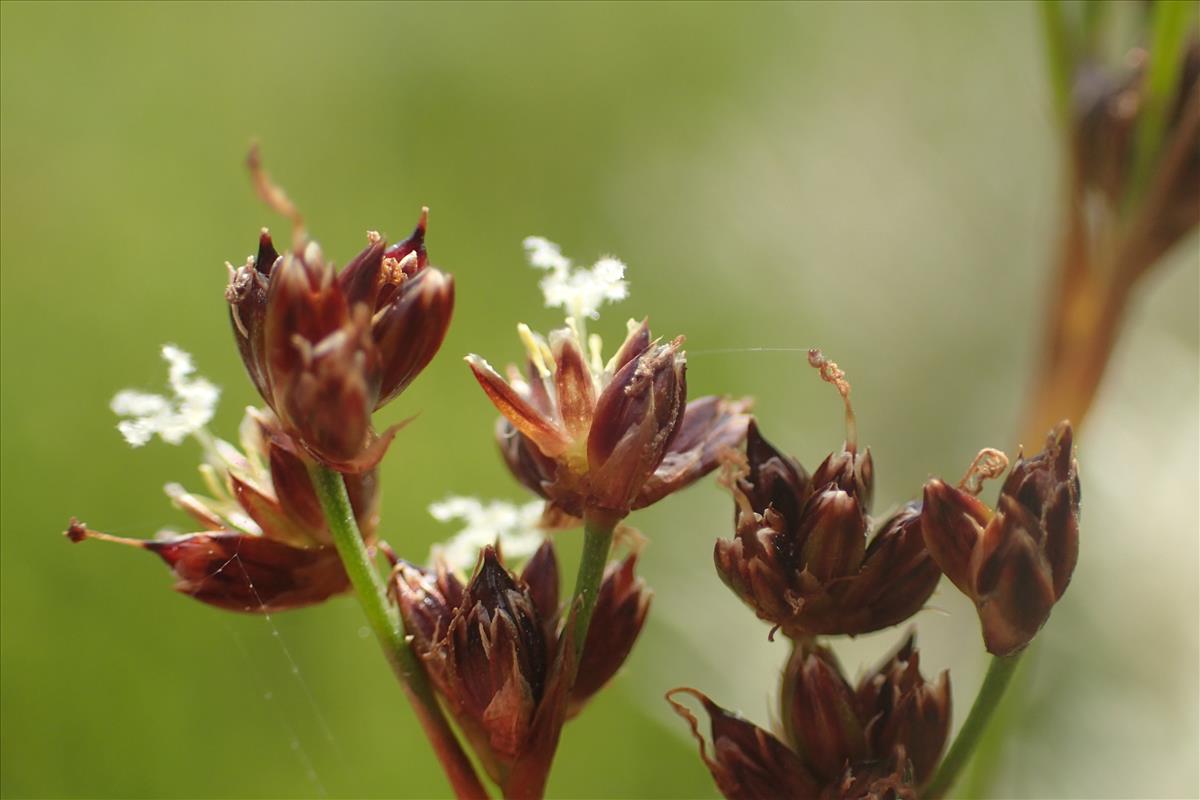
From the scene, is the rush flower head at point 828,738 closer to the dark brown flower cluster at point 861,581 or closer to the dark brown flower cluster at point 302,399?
the dark brown flower cluster at point 861,581

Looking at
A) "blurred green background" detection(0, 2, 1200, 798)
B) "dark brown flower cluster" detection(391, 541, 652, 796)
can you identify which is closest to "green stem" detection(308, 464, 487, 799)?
"dark brown flower cluster" detection(391, 541, 652, 796)

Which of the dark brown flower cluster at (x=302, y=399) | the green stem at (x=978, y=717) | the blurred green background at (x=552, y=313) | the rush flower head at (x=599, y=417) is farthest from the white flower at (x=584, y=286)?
the blurred green background at (x=552, y=313)

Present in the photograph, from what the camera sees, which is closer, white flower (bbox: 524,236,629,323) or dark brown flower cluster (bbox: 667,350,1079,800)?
dark brown flower cluster (bbox: 667,350,1079,800)

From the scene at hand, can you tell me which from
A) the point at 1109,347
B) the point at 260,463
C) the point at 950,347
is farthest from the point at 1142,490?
the point at 260,463

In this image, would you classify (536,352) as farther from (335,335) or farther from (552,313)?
(552,313)

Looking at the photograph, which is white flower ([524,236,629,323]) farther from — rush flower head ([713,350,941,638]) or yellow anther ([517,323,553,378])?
rush flower head ([713,350,941,638])

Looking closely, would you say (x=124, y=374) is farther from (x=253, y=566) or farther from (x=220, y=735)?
(x=253, y=566)
